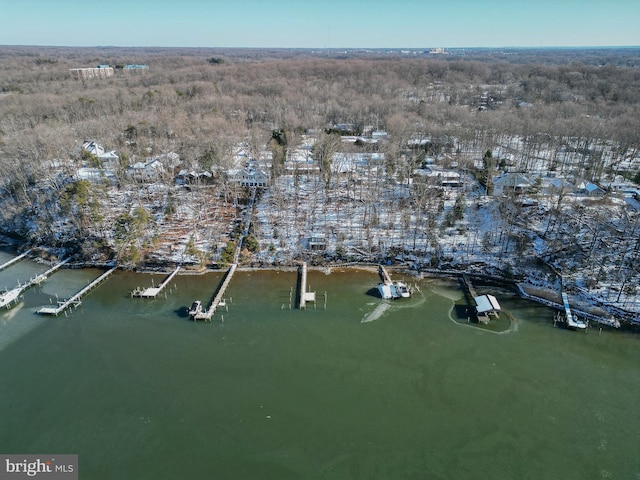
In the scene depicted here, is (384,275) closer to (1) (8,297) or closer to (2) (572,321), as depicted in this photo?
(2) (572,321)

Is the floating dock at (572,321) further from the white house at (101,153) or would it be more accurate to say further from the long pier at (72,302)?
the white house at (101,153)

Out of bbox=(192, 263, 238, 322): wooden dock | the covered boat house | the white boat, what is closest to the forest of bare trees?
bbox=(192, 263, 238, 322): wooden dock

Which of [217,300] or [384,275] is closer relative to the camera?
[217,300]

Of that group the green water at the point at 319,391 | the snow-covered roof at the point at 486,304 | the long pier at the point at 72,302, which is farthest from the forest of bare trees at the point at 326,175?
the green water at the point at 319,391

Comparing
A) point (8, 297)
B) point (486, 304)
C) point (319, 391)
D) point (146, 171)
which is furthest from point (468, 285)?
point (146, 171)

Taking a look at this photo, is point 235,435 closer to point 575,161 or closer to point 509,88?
point 575,161

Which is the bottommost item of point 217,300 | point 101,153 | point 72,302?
point 72,302
